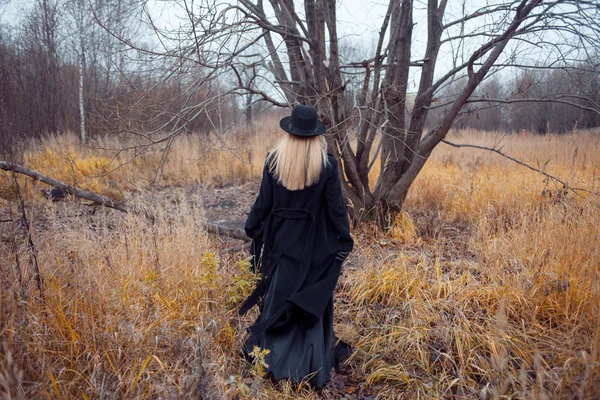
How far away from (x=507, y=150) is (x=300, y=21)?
8.18m

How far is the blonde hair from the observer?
2750 mm

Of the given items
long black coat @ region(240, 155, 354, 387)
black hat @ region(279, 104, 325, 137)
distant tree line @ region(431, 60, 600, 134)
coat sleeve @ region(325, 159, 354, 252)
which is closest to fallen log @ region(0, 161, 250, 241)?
long black coat @ region(240, 155, 354, 387)

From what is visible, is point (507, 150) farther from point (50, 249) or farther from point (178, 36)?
point (50, 249)

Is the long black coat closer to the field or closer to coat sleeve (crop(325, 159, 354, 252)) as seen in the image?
coat sleeve (crop(325, 159, 354, 252))

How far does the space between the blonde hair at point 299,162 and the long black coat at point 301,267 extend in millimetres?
89

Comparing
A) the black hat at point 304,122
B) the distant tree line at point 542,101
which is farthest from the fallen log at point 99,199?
the distant tree line at point 542,101

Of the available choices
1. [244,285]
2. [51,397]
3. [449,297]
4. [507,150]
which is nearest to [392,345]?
[449,297]

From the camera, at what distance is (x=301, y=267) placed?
2.93 meters

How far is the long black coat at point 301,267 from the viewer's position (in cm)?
281

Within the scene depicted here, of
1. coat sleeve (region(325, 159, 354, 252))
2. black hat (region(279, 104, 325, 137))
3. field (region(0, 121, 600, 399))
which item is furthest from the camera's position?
coat sleeve (region(325, 159, 354, 252))

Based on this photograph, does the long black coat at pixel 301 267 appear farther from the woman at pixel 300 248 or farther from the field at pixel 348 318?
the field at pixel 348 318

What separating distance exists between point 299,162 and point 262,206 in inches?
19.7

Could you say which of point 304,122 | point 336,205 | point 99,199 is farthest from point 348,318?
point 99,199

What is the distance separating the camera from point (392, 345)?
10.4 feet
